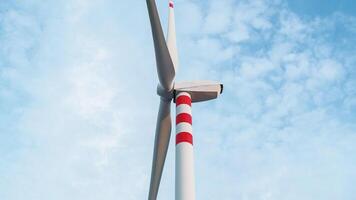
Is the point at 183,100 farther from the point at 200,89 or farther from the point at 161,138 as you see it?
the point at 161,138

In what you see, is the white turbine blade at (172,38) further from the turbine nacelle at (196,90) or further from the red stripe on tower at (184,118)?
the red stripe on tower at (184,118)

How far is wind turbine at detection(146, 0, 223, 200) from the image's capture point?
1249 centimetres

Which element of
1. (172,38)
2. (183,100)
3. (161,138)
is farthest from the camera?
(172,38)

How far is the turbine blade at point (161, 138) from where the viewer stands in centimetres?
1575

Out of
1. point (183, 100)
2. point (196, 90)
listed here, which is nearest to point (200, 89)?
point (196, 90)

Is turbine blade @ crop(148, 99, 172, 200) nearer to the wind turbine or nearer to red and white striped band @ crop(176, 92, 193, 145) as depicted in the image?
the wind turbine

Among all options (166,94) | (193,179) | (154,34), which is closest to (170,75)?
(166,94)

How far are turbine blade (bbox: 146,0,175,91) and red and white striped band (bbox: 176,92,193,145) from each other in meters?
0.74

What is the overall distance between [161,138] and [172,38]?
4161 mm

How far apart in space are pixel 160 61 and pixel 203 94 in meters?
2.29

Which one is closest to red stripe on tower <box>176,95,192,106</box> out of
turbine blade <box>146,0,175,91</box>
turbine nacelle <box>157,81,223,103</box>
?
turbine nacelle <box>157,81,223,103</box>

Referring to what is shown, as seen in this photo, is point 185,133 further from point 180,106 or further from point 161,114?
point 161,114

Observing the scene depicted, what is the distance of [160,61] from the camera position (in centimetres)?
1448

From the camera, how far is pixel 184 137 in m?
13.1
